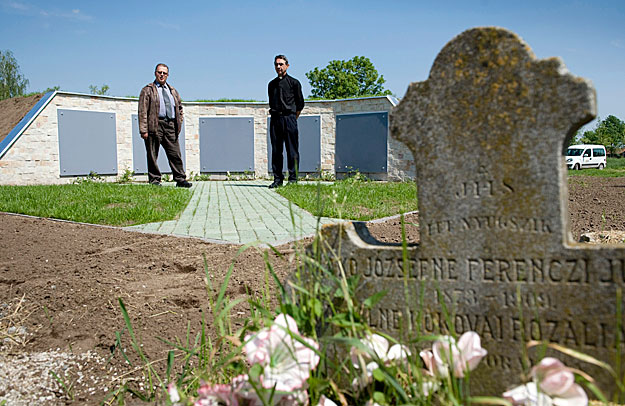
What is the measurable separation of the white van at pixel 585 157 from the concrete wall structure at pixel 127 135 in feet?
82.6

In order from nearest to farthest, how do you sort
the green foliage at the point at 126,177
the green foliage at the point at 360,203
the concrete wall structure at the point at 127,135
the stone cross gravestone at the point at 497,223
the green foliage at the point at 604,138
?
the stone cross gravestone at the point at 497,223 < the green foliage at the point at 360,203 < the concrete wall structure at the point at 127,135 < the green foliage at the point at 126,177 < the green foliage at the point at 604,138

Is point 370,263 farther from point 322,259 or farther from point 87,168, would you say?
point 87,168

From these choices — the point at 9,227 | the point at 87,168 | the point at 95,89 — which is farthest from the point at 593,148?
the point at 95,89

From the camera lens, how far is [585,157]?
39281mm

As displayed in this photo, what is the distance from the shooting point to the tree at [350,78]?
62.5 metres

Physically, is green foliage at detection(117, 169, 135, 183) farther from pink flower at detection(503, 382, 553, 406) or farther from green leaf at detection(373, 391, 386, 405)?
pink flower at detection(503, 382, 553, 406)

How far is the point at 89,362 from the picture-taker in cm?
285

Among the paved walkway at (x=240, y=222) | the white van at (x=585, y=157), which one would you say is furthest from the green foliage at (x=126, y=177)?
the white van at (x=585, y=157)

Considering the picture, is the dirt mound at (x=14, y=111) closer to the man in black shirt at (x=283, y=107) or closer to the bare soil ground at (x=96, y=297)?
the man in black shirt at (x=283, y=107)

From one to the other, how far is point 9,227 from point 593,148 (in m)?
41.8

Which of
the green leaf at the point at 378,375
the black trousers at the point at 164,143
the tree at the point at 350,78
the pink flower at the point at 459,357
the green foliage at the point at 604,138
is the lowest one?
the green leaf at the point at 378,375

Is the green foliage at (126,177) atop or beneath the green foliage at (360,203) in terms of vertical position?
atop

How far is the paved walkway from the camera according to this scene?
5.81 metres

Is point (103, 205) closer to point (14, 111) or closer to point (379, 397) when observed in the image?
point (379, 397)
